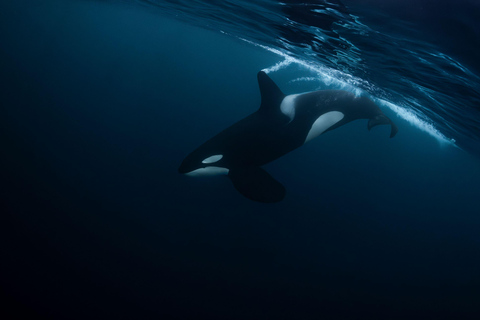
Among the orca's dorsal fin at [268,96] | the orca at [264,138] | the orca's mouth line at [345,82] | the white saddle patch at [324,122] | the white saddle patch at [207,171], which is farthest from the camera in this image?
the orca's mouth line at [345,82]

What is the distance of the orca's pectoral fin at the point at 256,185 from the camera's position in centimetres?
574

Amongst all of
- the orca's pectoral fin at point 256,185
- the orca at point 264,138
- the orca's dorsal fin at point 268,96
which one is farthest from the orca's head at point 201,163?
the orca's dorsal fin at point 268,96

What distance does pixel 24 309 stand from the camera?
6.95 metres

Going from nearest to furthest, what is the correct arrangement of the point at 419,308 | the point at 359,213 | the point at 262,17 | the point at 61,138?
1. the point at 262,17
2. the point at 419,308
3. the point at 61,138
4. the point at 359,213

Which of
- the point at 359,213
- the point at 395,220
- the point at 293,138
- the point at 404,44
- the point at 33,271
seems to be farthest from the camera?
the point at 395,220

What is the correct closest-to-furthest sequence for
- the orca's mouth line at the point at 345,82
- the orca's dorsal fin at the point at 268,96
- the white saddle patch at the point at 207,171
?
the orca's dorsal fin at the point at 268,96 < the white saddle patch at the point at 207,171 < the orca's mouth line at the point at 345,82

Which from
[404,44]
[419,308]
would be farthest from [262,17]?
[419,308]

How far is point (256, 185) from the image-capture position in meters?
5.95

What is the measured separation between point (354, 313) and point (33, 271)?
10.9 metres

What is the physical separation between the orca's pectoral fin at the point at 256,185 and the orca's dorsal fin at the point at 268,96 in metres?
1.45

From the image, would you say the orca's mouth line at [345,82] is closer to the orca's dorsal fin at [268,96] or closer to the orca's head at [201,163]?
the orca's dorsal fin at [268,96]

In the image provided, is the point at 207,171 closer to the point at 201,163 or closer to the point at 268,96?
the point at 201,163

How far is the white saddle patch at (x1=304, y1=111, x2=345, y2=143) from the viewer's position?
6223mm

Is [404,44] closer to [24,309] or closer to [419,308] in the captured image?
[419,308]
